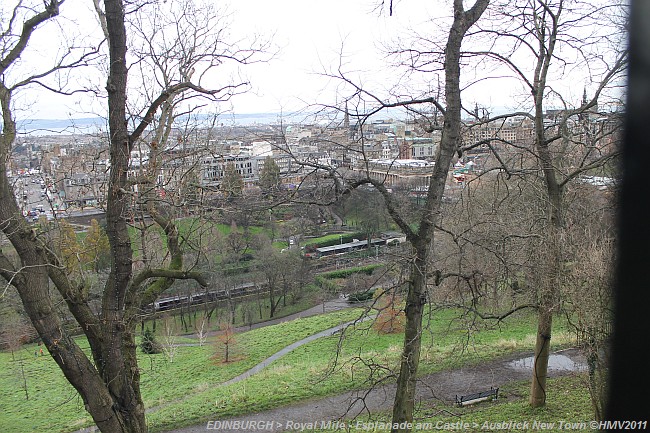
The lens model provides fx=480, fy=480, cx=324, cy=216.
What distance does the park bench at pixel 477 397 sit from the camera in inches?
297

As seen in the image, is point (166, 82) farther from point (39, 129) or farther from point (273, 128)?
point (273, 128)

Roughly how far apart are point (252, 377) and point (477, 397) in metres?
5.81

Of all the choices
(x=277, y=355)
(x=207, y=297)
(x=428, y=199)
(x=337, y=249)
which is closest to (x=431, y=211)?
(x=428, y=199)

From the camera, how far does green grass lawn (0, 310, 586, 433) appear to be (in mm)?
9109

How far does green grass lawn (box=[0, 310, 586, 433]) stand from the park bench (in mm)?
731

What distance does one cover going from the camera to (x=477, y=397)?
770 centimetres

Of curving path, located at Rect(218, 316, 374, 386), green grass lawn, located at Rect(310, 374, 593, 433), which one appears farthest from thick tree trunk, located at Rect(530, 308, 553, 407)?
curving path, located at Rect(218, 316, 374, 386)

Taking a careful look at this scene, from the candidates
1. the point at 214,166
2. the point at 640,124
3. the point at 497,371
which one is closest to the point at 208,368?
the point at 497,371

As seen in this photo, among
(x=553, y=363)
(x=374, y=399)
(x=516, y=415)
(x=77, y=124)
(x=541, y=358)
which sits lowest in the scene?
(x=374, y=399)

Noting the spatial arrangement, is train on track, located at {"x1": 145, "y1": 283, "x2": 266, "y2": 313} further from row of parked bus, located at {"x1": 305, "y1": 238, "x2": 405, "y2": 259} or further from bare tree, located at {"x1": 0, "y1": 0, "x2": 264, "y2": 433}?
bare tree, located at {"x1": 0, "y1": 0, "x2": 264, "y2": 433}

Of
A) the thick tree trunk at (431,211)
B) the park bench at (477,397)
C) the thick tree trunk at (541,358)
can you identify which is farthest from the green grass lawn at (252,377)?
the thick tree trunk at (431,211)

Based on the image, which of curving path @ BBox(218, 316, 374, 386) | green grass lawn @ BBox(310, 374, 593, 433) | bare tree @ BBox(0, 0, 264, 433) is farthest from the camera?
curving path @ BBox(218, 316, 374, 386)

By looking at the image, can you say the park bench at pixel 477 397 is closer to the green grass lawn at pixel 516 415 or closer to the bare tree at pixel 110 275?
the green grass lawn at pixel 516 415

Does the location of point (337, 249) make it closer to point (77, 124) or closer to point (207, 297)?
point (207, 297)
